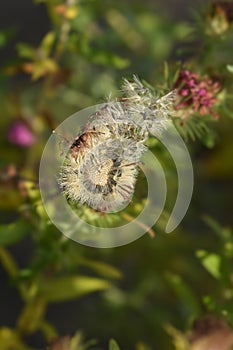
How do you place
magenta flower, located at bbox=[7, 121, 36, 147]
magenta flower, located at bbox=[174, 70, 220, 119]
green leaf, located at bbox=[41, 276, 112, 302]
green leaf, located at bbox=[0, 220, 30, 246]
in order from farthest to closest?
1. magenta flower, located at bbox=[7, 121, 36, 147]
2. green leaf, located at bbox=[41, 276, 112, 302]
3. green leaf, located at bbox=[0, 220, 30, 246]
4. magenta flower, located at bbox=[174, 70, 220, 119]

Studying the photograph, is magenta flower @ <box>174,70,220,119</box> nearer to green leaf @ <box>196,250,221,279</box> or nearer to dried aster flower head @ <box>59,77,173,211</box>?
dried aster flower head @ <box>59,77,173,211</box>

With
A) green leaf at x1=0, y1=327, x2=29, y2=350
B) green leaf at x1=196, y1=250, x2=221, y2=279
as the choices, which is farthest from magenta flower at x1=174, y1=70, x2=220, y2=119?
green leaf at x1=0, y1=327, x2=29, y2=350

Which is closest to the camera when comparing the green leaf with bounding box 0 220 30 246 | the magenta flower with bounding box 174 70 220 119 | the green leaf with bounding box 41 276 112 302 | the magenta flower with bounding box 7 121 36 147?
the magenta flower with bounding box 174 70 220 119

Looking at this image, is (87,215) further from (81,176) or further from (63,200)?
(81,176)

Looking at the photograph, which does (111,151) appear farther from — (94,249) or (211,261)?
(94,249)

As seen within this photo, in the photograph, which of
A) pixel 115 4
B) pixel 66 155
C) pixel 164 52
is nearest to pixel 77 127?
pixel 66 155

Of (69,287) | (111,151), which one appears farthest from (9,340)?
(111,151)

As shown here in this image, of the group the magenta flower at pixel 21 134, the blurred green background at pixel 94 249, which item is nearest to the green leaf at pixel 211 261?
the blurred green background at pixel 94 249
